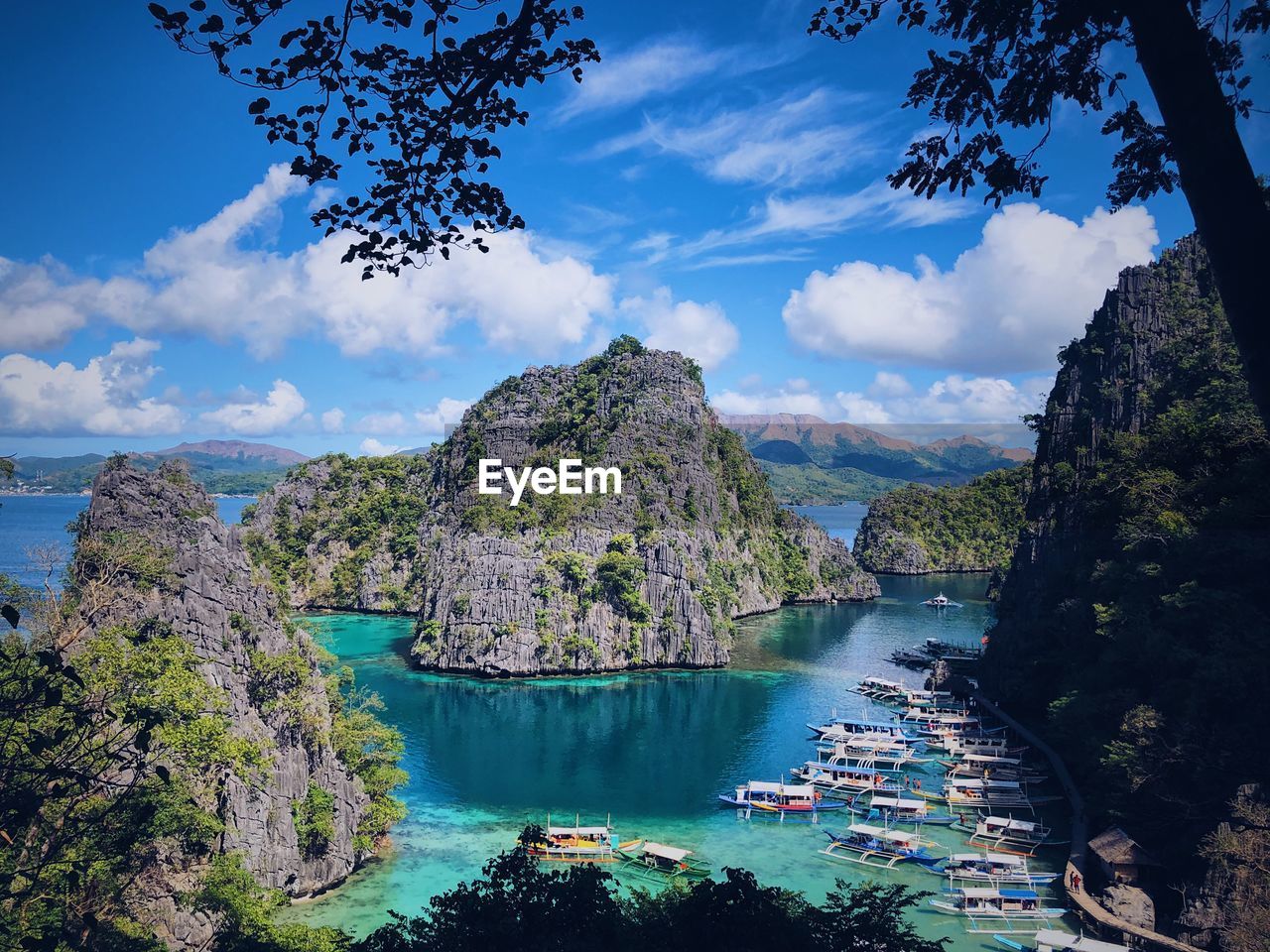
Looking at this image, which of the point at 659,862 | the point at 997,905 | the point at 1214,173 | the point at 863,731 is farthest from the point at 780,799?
the point at 1214,173

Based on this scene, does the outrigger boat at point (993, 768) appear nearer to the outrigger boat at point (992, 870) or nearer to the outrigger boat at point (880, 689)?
the outrigger boat at point (992, 870)

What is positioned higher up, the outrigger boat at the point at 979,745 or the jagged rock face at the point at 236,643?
the jagged rock face at the point at 236,643

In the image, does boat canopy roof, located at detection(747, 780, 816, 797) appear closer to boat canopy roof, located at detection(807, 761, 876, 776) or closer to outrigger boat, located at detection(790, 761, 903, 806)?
outrigger boat, located at detection(790, 761, 903, 806)

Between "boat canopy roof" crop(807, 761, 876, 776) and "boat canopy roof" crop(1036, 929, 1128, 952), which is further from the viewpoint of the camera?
"boat canopy roof" crop(807, 761, 876, 776)

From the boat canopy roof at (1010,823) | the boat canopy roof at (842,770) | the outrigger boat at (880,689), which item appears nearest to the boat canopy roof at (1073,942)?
the boat canopy roof at (1010,823)

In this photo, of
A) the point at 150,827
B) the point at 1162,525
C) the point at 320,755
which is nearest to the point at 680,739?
the point at 320,755

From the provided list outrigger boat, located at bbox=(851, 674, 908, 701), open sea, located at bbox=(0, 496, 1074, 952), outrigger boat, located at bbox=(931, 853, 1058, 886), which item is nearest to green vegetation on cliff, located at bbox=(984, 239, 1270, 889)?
outrigger boat, located at bbox=(931, 853, 1058, 886)
